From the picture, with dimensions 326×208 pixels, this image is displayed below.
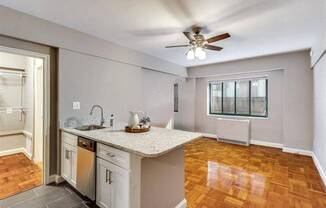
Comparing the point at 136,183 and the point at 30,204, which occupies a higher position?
the point at 136,183

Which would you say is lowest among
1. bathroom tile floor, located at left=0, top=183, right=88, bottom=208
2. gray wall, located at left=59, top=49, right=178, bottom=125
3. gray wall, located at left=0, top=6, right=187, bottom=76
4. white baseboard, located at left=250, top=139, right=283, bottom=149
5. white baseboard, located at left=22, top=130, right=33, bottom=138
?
bathroom tile floor, located at left=0, top=183, right=88, bottom=208

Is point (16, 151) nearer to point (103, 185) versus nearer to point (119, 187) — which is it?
point (103, 185)

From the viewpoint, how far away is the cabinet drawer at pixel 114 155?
58.1 inches

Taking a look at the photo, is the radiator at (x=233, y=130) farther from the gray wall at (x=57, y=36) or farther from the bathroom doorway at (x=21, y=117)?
the bathroom doorway at (x=21, y=117)

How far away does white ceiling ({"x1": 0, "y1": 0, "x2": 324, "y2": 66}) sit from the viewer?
6.57 ft

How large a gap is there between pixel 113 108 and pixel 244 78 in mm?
3901

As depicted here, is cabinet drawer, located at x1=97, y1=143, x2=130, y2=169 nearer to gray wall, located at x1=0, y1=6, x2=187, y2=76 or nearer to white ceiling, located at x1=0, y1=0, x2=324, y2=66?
white ceiling, located at x1=0, y1=0, x2=324, y2=66

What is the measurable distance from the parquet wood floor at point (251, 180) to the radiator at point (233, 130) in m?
0.70

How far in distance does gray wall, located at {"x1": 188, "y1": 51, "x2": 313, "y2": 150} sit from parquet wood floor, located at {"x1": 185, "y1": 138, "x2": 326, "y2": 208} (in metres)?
0.58

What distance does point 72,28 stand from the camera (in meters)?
2.66

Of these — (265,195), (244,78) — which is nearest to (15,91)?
(265,195)

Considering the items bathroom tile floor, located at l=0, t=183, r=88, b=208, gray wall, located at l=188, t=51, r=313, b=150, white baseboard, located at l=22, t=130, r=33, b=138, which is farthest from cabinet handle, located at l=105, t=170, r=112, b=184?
gray wall, located at l=188, t=51, r=313, b=150

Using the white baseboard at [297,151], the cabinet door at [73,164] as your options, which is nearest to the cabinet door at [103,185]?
the cabinet door at [73,164]

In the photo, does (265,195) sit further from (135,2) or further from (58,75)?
(58,75)
